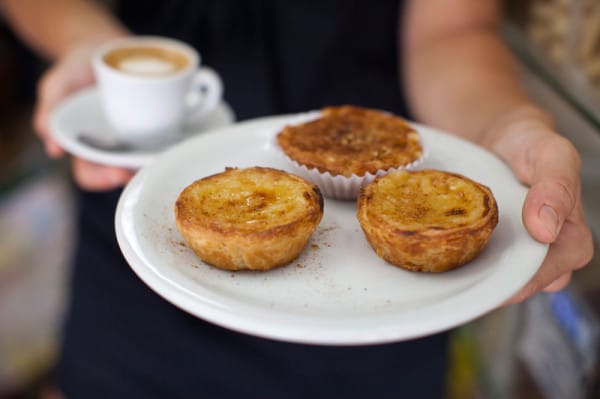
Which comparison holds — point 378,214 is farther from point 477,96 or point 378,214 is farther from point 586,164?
point 477,96

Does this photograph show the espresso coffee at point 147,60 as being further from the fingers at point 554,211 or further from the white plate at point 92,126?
the fingers at point 554,211

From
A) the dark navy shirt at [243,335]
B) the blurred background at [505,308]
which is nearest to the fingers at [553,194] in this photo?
the blurred background at [505,308]

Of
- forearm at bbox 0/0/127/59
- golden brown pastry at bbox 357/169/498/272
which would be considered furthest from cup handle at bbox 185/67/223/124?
golden brown pastry at bbox 357/169/498/272

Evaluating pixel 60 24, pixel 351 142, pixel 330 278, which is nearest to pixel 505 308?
pixel 351 142

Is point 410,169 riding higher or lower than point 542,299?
higher

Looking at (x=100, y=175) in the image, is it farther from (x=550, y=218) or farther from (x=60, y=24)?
(x=550, y=218)

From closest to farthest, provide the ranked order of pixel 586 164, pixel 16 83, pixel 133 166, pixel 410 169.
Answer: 1. pixel 410 169
2. pixel 586 164
3. pixel 133 166
4. pixel 16 83

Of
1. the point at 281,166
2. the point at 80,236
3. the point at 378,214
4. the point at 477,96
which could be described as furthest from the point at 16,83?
the point at 378,214
